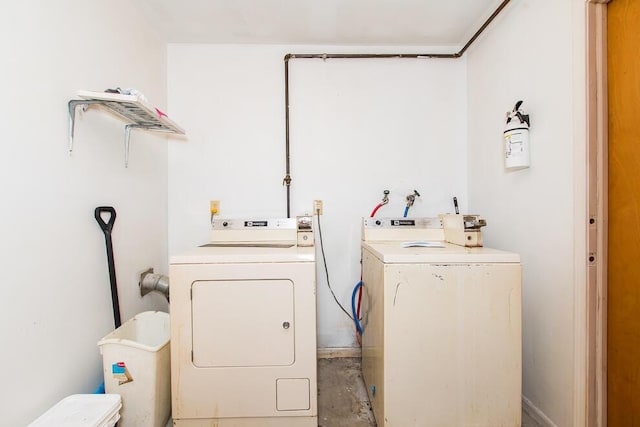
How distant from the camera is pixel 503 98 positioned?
5.72 feet

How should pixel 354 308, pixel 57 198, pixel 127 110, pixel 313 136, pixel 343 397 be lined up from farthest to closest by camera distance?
pixel 313 136 < pixel 354 308 < pixel 343 397 < pixel 127 110 < pixel 57 198

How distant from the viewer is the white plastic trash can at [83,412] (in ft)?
3.20

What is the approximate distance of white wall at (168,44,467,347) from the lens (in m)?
2.17

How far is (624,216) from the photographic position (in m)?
1.10

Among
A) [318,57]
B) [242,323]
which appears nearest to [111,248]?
[242,323]

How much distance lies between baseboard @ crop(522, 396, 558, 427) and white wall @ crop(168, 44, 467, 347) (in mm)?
1145

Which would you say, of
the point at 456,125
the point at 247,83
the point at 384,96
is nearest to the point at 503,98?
the point at 456,125

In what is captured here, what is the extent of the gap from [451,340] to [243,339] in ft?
3.08

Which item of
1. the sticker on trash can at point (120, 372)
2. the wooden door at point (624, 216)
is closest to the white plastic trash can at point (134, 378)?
the sticker on trash can at point (120, 372)

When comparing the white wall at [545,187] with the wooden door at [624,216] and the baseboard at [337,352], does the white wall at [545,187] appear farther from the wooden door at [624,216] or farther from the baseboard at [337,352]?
the baseboard at [337,352]

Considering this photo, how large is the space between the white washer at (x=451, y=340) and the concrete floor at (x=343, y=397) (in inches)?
16.1

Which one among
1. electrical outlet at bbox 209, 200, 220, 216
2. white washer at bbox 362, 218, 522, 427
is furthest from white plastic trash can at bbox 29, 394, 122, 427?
electrical outlet at bbox 209, 200, 220, 216

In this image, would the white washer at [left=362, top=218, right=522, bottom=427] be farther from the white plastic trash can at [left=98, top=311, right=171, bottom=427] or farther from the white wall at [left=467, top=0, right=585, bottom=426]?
the white plastic trash can at [left=98, top=311, right=171, bottom=427]

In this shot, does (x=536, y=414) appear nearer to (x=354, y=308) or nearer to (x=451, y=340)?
(x=451, y=340)
